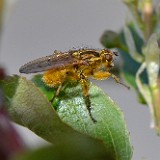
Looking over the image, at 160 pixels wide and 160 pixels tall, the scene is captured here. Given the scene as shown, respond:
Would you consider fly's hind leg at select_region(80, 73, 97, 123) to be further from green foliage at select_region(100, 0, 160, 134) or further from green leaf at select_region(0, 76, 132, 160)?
green foliage at select_region(100, 0, 160, 134)

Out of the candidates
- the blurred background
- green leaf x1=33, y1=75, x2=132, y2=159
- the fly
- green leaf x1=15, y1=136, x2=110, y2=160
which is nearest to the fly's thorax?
the fly

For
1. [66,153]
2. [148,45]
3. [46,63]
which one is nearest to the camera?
[66,153]

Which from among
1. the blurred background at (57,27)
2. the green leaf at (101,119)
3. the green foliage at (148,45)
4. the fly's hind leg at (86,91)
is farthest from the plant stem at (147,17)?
the blurred background at (57,27)

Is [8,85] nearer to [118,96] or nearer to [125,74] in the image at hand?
[125,74]

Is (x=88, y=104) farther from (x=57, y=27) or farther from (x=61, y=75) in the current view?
(x=57, y=27)

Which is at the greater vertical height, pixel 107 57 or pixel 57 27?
pixel 107 57

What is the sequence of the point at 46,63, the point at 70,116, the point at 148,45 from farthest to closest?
1. the point at 148,45
2. the point at 46,63
3. the point at 70,116

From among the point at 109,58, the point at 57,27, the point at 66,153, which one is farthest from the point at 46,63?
the point at 57,27

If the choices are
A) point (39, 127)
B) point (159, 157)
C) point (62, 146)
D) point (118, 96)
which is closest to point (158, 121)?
point (39, 127)
